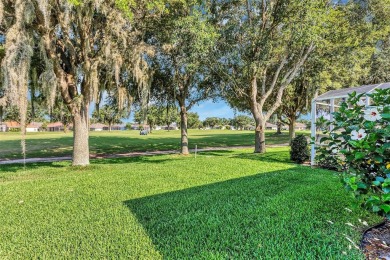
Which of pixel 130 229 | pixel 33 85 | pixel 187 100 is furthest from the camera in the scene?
pixel 187 100

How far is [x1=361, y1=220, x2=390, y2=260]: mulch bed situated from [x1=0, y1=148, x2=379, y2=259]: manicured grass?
105mm

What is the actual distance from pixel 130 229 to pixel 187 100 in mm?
11501

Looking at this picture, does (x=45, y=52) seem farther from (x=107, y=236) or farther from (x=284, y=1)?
(x=284, y=1)

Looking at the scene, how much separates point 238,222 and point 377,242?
58.9 inches

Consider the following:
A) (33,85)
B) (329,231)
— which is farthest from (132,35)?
(329,231)

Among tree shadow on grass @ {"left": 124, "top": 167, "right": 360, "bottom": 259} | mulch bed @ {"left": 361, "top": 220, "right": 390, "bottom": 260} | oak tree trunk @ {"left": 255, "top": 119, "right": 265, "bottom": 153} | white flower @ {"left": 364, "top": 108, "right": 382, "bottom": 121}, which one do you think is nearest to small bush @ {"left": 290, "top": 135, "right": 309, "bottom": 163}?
oak tree trunk @ {"left": 255, "top": 119, "right": 265, "bottom": 153}

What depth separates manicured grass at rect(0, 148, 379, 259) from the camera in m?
2.35

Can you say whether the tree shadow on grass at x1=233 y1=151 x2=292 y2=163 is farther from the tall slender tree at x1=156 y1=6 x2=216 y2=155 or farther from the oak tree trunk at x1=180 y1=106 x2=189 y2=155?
the tall slender tree at x1=156 y1=6 x2=216 y2=155

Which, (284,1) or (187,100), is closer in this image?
(284,1)

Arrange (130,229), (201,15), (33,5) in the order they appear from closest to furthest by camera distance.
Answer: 1. (130,229)
2. (33,5)
3. (201,15)

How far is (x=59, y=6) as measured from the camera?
7109 millimetres

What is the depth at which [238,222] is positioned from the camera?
300cm

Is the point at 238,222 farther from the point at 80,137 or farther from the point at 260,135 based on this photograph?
the point at 260,135

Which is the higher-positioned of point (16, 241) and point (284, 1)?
point (284, 1)
